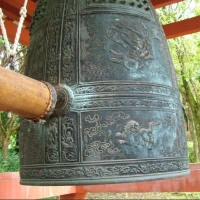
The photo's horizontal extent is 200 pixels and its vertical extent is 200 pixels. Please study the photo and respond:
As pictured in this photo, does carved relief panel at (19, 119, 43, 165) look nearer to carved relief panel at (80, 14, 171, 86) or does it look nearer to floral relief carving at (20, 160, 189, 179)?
floral relief carving at (20, 160, 189, 179)

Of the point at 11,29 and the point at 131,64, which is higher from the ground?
the point at 11,29

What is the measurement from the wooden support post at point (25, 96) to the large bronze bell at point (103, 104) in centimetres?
8

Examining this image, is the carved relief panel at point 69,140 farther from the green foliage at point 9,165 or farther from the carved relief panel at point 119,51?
the green foliage at point 9,165

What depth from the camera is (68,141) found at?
45.0 inches

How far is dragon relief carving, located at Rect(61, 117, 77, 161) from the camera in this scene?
3.70 ft

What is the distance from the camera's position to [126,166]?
1101mm

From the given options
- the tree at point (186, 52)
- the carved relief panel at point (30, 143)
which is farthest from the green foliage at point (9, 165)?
the carved relief panel at point (30, 143)

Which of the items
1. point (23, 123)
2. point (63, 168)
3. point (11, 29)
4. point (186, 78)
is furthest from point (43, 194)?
point (186, 78)

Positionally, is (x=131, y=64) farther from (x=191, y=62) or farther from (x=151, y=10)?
(x=191, y=62)

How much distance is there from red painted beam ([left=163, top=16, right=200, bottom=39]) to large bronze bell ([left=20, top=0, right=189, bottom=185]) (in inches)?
52.9

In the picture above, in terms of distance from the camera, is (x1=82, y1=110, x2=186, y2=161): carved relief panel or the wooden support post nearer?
the wooden support post

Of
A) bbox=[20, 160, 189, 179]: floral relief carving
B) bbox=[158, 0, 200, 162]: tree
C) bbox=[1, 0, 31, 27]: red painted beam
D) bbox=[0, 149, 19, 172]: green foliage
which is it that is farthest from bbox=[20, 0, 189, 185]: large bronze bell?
bbox=[158, 0, 200, 162]: tree

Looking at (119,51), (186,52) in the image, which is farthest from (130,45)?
(186,52)

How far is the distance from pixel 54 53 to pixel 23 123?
35 centimetres
